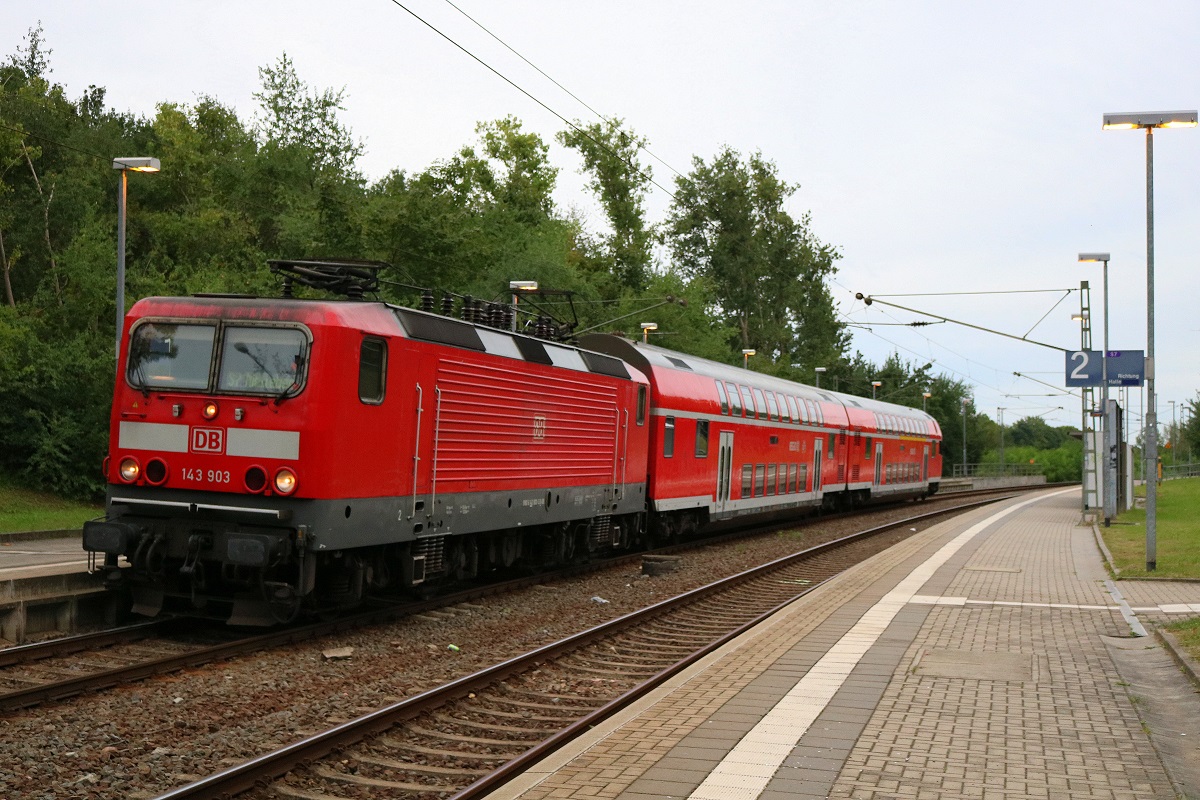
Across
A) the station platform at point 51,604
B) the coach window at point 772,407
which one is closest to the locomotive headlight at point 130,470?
the station platform at point 51,604

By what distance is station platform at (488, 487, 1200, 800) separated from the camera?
6246 millimetres

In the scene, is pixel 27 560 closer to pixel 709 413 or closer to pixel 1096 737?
pixel 709 413

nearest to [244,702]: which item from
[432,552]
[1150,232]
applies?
[432,552]

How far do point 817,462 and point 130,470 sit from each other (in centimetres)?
2290

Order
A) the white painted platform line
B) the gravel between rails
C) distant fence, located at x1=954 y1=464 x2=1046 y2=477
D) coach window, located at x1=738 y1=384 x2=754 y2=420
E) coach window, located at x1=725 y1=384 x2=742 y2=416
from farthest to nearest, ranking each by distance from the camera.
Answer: distant fence, located at x1=954 y1=464 x2=1046 y2=477 < coach window, located at x1=738 y1=384 x2=754 y2=420 < coach window, located at x1=725 y1=384 x2=742 y2=416 < the gravel between rails < the white painted platform line

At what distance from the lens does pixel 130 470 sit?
1105cm

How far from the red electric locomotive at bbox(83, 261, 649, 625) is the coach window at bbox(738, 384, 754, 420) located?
12930 mm

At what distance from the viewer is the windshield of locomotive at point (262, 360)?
35.6 feet

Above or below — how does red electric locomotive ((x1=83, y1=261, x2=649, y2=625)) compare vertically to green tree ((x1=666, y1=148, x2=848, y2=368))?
below

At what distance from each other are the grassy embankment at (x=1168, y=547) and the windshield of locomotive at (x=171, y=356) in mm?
9243

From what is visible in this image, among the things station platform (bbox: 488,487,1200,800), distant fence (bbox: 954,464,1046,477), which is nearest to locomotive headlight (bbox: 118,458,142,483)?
station platform (bbox: 488,487,1200,800)

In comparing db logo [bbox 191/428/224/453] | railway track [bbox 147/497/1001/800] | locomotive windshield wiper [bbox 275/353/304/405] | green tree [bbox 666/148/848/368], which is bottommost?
railway track [bbox 147/497/1001/800]

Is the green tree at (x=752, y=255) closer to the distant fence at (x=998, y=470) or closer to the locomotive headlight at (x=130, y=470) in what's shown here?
the distant fence at (x=998, y=470)

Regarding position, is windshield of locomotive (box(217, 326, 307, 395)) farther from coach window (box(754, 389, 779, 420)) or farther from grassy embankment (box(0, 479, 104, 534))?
coach window (box(754, 389, 779, 420))
